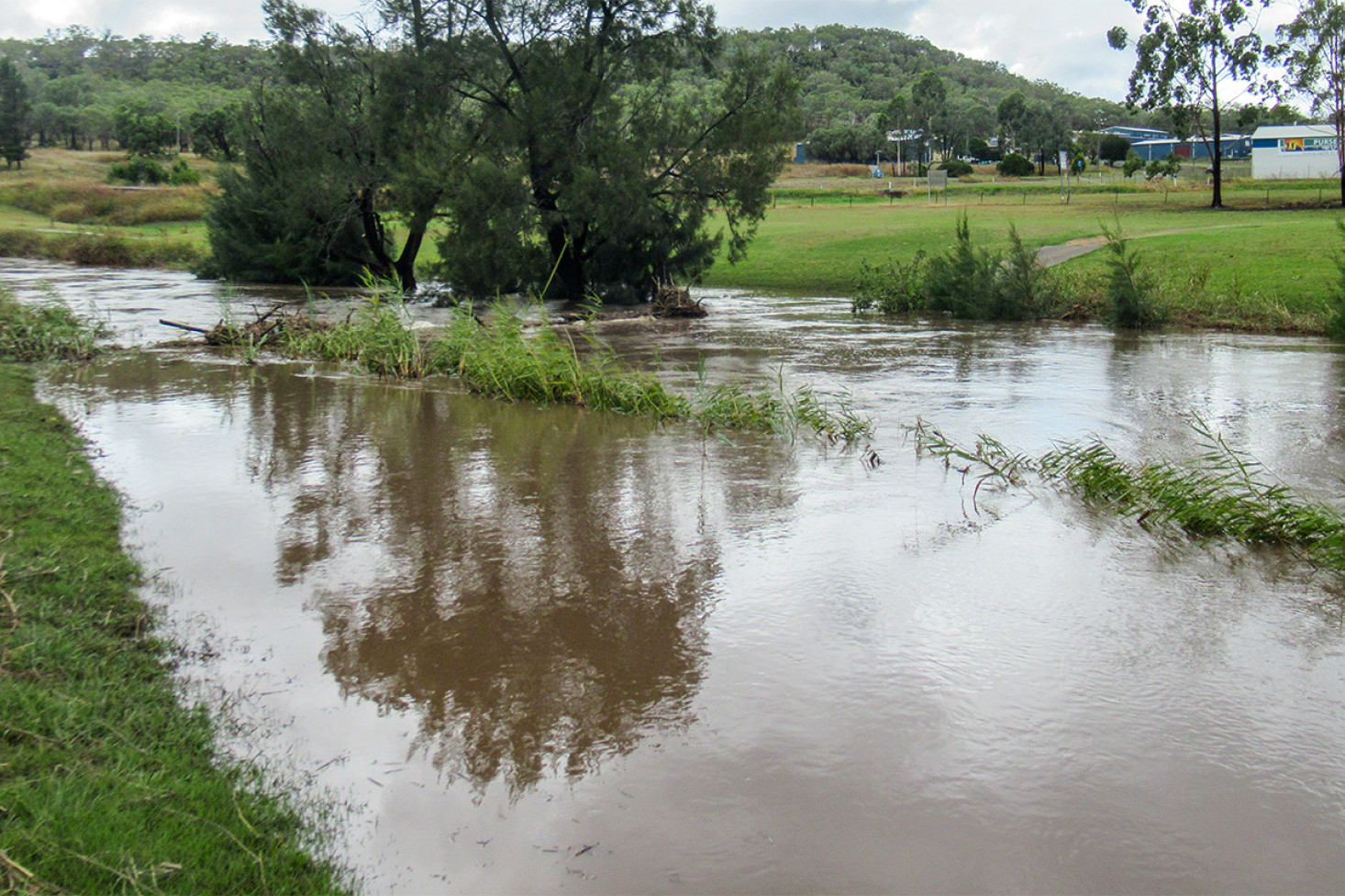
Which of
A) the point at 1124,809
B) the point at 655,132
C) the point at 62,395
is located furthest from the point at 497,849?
the point at 655,132

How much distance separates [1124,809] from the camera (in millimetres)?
4910

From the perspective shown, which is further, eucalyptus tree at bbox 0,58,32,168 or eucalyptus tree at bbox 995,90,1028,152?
eucalyptus tree at bbox 995,90,1028,152

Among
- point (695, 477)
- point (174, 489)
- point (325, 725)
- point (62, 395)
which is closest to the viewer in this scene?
point (325, 725)

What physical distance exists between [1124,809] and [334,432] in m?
10.1

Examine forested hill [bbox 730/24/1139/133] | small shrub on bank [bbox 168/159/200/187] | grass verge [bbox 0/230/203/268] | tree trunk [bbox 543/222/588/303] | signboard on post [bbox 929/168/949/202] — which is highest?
forested hill [bbox 730/24/1139/133]

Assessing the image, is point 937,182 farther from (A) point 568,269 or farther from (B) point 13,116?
(B) point 13,116

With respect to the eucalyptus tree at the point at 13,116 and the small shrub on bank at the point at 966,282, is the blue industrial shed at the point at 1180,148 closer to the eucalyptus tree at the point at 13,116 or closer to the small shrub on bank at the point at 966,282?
the small shrub on bank at the point at 966,282

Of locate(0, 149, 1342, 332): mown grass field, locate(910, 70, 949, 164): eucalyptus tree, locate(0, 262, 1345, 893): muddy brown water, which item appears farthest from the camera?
locate(910, 70, 949, 164): eucalyptus tree

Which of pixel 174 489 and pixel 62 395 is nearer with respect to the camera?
pixel 174 489

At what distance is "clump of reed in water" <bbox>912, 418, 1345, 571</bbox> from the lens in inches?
342

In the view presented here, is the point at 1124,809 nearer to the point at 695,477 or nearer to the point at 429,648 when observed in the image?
the point at 429,648

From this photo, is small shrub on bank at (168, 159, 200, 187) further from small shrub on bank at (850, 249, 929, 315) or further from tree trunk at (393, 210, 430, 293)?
small shrub on bank at (850, 249, 929, 315)

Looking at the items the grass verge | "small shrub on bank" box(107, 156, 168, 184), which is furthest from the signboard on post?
"small shrub on bank" box(107, 156, 168, 184)

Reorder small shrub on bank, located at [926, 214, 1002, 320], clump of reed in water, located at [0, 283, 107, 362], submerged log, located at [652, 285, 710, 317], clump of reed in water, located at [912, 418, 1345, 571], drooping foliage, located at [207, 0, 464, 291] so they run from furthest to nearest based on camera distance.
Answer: drooping foliage, located at [207, 0, 464, 291]
submerged log, located at [652, 285, 710, 317]
small shrub on bank, located at [926, 214, 1002, 320]
clump of reed in water, located at [0, 283, 107, 362]
clump of reed in water, located at [912, 418, 1345, 571]
